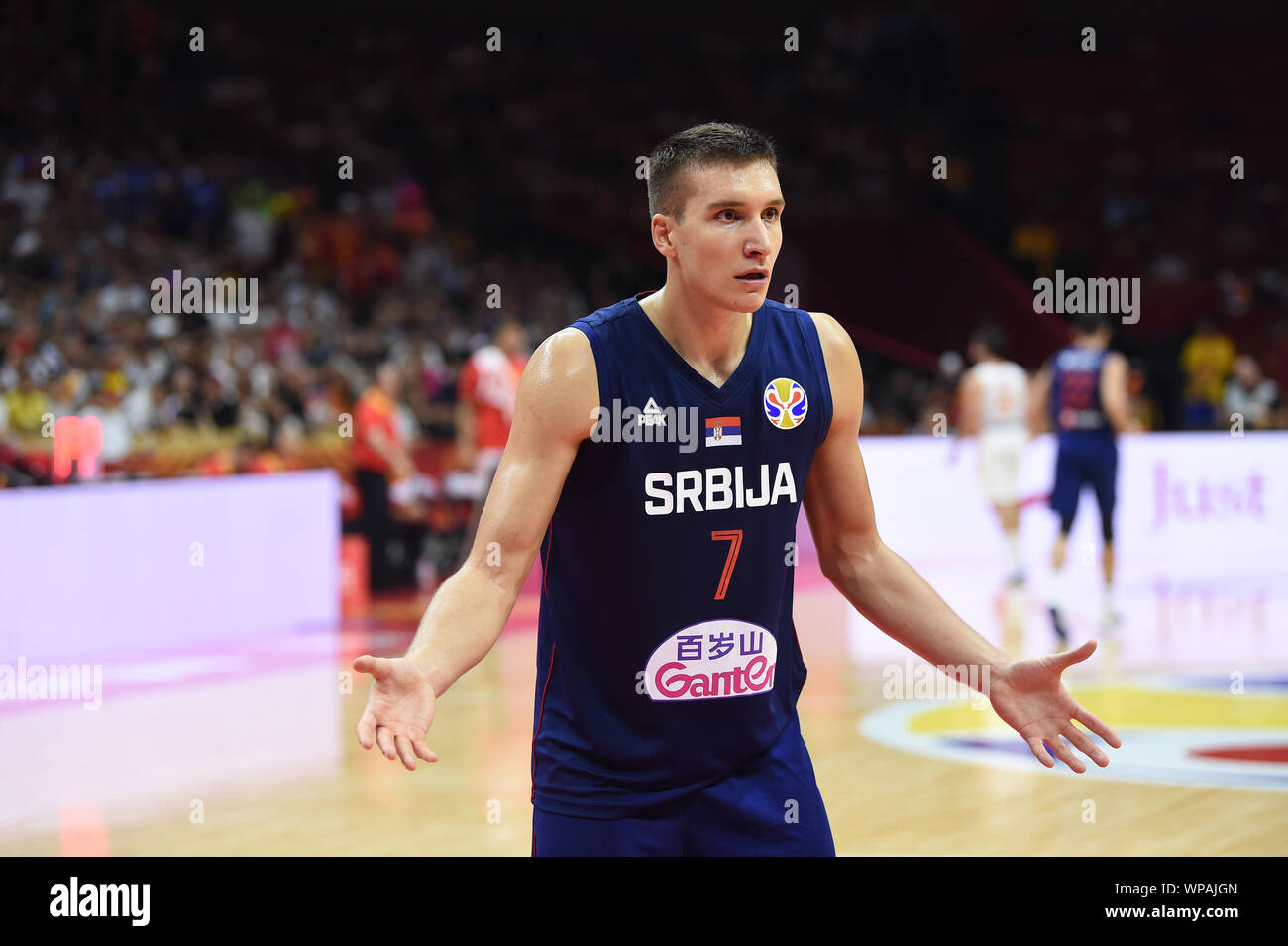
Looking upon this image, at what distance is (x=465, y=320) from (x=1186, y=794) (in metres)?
13.0

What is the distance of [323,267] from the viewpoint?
17891mm

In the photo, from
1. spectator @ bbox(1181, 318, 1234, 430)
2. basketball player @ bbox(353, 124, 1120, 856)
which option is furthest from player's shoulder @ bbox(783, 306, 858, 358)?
spectator @ bbox(1181, 318, 1234, 430)

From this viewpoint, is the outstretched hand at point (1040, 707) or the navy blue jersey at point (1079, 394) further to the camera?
the navy blue jersey at point (1079, 394)

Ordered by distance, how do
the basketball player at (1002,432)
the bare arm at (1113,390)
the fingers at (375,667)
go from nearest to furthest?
the fingers at (375,667) < the bare arm at (1113,390) < the basketball player at (1002,432)

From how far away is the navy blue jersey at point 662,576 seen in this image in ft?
10.4

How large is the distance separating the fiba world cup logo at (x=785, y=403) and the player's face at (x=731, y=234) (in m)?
0.21

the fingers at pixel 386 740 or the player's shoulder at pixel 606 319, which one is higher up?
the player's shoulder at pixel 606 319

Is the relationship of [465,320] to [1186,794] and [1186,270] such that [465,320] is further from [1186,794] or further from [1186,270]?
[1186,794]

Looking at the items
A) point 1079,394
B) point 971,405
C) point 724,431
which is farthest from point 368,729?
point 971,405
